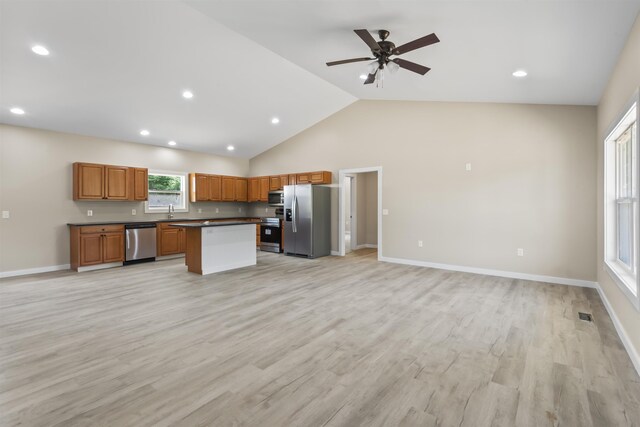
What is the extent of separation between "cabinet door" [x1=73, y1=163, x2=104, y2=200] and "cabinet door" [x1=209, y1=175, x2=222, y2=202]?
2430 millimetres

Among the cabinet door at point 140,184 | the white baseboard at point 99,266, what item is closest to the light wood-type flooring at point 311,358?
the white baseboard at point 99,266

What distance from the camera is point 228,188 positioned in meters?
8.48

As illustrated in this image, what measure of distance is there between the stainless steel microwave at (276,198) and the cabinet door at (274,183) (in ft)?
0.39

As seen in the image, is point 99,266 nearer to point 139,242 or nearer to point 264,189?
point 139,242

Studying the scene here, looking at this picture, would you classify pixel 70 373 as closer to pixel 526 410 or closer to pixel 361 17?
pixel 526 410

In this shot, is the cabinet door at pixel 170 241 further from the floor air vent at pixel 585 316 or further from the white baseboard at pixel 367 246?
the floor air vent at pixel 585 316

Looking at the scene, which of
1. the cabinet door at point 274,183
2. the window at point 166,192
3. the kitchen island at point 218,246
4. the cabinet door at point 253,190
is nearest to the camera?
the kitchen island at point 218,246

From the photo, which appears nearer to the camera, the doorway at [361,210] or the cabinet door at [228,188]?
the cabinet door at [228,188]

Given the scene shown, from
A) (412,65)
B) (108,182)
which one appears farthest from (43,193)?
(412,65)

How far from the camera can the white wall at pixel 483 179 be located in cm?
462

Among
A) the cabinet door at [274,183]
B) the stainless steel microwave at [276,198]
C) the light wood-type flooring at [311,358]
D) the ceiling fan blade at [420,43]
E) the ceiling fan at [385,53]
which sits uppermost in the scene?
the ceiling fan at [385,53]

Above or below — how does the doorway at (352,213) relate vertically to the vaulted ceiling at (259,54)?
below

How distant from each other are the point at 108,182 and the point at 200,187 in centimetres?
201

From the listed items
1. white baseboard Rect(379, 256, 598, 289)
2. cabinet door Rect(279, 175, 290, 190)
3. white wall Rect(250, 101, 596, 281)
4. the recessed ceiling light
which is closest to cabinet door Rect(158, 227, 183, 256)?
cabinet door Rect(279, 175, 290, 190)
